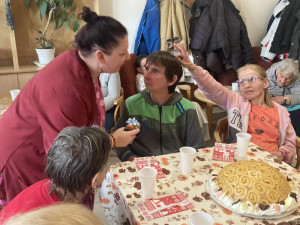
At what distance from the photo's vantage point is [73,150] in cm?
97

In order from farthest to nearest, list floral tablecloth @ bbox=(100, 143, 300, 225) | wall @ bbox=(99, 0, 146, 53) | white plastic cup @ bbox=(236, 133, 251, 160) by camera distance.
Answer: wall @ bbox=(99, 0, 146, 53), white plastic cup @ bbox=(236, 133, 251, 160), floral tablecloth @ bbox=(100, 143, 300, 225)

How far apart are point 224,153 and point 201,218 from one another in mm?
589

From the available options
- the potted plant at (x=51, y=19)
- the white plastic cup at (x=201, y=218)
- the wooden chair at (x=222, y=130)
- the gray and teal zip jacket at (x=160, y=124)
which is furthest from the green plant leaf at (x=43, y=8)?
the white plastic cup at (x=201, y=218)

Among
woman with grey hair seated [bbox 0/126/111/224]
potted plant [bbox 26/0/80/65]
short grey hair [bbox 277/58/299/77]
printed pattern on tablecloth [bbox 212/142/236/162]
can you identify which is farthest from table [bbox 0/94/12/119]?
short grey hair [bbox 277/58/299/77]

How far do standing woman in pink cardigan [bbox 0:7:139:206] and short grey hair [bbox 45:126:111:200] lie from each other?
184 mm

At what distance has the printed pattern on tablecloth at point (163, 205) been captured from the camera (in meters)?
1.09

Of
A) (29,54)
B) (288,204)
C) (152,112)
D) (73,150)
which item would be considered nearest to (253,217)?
(288,204)

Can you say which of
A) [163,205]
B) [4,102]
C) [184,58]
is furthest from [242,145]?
[4,102]

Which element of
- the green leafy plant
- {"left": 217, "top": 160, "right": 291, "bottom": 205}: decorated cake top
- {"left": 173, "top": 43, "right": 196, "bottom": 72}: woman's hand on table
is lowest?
{"left": 217, "top": 160, "right": 291, "bottom": 205}: decorated cake top

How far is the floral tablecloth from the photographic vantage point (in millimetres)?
1079

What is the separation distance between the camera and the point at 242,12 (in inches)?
176

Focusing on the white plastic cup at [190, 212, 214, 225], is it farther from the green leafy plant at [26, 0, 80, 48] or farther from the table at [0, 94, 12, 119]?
the green leafy plant at [26, 0, 80, 48]

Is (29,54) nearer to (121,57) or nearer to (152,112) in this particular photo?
(152,112)

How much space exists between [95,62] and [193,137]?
930 millimetres
